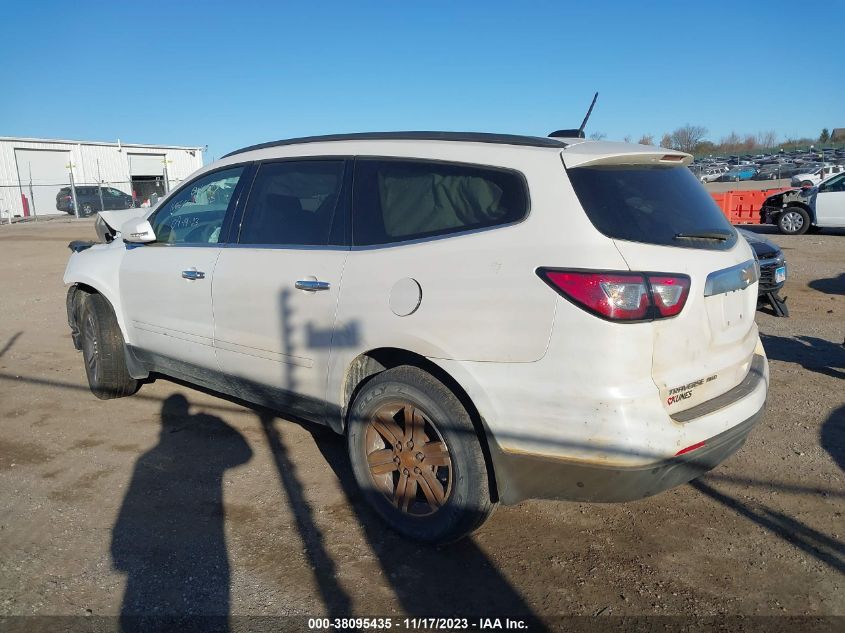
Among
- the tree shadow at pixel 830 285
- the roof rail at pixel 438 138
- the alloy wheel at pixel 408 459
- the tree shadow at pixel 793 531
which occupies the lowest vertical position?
the tree shadow at pixel 793 531

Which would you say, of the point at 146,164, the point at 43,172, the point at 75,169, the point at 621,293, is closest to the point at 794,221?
the point at 621,293

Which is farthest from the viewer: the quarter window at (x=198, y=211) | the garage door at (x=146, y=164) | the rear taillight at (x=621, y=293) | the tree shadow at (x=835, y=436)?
the garage door at (x=146, y=164)

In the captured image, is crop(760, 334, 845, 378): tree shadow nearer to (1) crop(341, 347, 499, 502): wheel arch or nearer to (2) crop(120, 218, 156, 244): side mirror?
(1) crop(341, 347, 499, 502): wheel arch

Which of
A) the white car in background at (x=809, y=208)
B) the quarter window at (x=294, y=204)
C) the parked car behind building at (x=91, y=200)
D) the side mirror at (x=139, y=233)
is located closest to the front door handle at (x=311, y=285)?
the quarter window at (x=294, y=204)

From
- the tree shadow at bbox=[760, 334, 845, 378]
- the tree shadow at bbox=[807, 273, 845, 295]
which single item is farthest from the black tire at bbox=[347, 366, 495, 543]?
the tree shadow at bbox=[807, 273, 845, 295]

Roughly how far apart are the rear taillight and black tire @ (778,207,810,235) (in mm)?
15071

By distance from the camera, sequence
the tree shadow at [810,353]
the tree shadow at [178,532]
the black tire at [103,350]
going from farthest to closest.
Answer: the tree shadow at [810,353] < the black tire at [103,350] < the tree shadow at [178,532]

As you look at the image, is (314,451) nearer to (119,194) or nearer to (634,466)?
(634,466)

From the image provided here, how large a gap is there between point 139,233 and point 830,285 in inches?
361

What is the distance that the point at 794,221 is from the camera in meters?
15.4

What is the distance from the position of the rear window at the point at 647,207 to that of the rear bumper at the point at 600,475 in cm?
87

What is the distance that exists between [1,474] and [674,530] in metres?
3.90

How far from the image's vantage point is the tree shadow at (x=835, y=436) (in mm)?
4016

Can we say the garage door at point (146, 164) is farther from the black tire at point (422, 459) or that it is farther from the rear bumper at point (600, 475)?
the rear bumper at point (600, 475)
